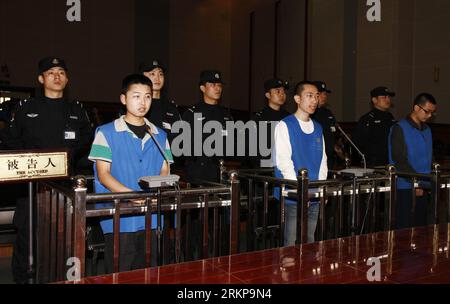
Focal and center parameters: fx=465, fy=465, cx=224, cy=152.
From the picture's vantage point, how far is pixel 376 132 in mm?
4562

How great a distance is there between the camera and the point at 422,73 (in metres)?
6.63

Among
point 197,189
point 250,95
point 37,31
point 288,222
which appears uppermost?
Answer: point 37,31

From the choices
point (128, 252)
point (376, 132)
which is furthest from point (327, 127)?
point (128, 252)

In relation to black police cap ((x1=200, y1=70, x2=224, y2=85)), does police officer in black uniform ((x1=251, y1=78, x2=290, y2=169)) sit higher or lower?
lower

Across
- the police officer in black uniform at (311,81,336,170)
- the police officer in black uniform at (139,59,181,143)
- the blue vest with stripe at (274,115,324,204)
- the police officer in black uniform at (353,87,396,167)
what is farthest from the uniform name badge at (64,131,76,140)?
the police officer in black uniform at (353,87,396,167)

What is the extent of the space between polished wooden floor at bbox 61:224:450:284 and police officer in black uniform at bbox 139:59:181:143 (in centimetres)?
166

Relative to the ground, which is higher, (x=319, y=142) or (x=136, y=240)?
(x=319, y=142)

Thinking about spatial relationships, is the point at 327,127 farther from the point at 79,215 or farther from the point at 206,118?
the point at 79,215

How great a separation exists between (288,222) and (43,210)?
4.66 feet

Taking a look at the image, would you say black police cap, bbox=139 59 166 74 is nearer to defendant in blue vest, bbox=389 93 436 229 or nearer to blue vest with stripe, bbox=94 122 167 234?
blue vest with stripe, bbox=94 122 167 234

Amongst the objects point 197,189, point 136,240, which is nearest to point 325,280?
point 197,189

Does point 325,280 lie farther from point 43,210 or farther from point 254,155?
point 254,155

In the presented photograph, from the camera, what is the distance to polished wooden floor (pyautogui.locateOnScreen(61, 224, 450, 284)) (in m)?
1.65

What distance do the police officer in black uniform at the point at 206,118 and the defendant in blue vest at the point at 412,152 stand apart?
1.36 meters
